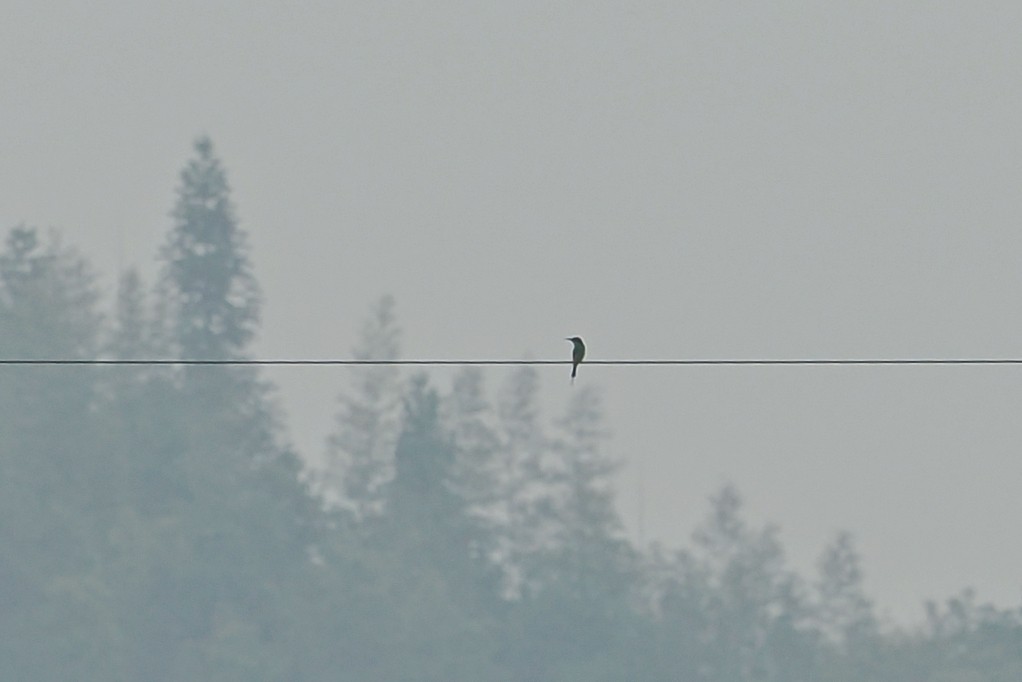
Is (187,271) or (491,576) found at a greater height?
(187,271)

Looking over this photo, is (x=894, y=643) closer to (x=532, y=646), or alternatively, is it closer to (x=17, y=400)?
(x=532, y=646)

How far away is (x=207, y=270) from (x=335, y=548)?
9747mm

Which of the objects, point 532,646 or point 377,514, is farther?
point 377,514

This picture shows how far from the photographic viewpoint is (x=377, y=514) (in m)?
88.4

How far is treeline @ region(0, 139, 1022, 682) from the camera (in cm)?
8050

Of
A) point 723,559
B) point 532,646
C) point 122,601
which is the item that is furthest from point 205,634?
point 723,559

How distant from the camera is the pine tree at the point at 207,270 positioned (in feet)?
291

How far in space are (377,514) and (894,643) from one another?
14110mm

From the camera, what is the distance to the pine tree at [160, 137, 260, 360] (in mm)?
88750

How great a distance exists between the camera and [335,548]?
283 feet

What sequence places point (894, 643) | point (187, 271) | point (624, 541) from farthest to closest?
point (187, 271)
point (624, 541)
point (894, 643)

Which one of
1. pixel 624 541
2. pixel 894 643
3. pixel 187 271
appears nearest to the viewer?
pixel 894 643

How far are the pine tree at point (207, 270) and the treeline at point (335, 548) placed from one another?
4.1 inches

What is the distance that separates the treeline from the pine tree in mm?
105
